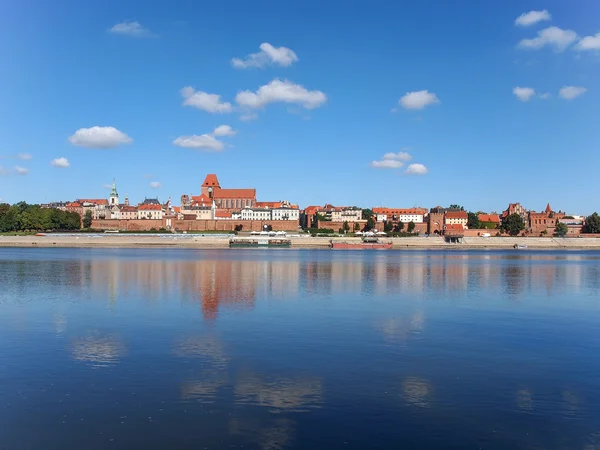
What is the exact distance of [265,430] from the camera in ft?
23.9

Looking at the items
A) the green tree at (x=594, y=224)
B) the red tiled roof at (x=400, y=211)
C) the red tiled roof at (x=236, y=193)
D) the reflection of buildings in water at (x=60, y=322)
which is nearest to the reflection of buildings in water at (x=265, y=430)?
the reflection of buildings in water at (x=60, y=322)

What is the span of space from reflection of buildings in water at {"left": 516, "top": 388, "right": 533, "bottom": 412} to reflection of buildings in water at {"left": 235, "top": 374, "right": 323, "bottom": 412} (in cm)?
295

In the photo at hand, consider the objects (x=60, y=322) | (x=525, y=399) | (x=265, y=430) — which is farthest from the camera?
(x=60, y=322)

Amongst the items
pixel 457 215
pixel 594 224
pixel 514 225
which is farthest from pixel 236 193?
pixel 594 224

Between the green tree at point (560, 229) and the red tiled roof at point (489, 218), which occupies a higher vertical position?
the red tiled roof at point (489, 218)

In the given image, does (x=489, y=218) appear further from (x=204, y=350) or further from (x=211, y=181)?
(x=204, y=350)

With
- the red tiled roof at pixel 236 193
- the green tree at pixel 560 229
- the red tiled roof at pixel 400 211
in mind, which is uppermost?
the red tiled roof at pixel 236 193

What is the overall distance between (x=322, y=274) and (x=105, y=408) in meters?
22.2

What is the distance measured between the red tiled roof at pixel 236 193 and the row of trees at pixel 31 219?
36463 millimetres

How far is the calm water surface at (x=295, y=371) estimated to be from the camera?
728cm

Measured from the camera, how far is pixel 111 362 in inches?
417

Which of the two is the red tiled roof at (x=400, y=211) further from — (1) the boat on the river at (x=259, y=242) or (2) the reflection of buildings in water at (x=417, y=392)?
(2) the reflection of buildings in water at (x=417, y=392)

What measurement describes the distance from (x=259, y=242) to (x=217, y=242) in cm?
530

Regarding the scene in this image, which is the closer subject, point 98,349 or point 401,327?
point 98,349
